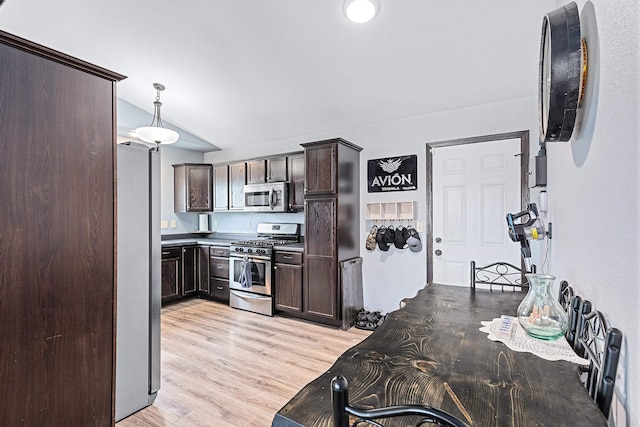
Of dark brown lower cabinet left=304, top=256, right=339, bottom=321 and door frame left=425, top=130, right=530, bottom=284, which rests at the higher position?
door frame left=425, top=130, right=530, bottom=284

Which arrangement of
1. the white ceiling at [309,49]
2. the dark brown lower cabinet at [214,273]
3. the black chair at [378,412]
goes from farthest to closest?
the dark brown lower cabinet at [214,273] → the white ceiling at [309,49] → the black chair at [378,412]

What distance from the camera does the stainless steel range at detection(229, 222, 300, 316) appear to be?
4.05m

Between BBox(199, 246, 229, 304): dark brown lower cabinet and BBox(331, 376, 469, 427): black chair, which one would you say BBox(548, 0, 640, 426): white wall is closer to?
BBox(331, 376, 469, 427): black chair

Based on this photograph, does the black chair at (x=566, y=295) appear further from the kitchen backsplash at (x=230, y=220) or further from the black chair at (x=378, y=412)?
the kitchen backsplash at (x=230, y=220)

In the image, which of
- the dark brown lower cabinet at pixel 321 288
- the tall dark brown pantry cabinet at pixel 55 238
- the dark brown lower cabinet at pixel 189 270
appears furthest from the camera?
the dark brown lower cabinet at pixel 189 270

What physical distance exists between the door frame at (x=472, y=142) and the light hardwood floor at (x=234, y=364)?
1.27 m

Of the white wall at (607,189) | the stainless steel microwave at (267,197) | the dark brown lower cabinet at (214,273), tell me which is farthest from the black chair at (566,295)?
the dark brown lower cabinet at (214,273)

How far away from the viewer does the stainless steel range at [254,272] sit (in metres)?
4.05

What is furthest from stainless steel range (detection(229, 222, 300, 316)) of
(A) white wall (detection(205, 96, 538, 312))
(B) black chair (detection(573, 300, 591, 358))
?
(B) black chair (detection(573, 300, 591, 358))

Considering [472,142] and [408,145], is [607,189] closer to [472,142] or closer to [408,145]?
[472,142]

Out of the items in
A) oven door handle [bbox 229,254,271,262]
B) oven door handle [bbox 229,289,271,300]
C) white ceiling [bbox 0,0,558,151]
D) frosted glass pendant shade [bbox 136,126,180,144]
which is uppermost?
white ceiling [bbox 0,0,558,151]

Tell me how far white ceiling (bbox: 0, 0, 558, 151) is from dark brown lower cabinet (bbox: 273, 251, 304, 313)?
183cm

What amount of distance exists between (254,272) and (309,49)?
2.73 meters

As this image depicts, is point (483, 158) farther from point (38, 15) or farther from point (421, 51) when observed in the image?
point (38, 15)
